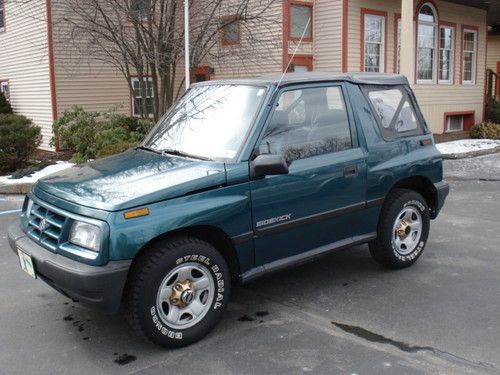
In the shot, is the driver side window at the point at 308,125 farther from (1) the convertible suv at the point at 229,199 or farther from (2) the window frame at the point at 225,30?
(2) the window frame at the point at 225,30

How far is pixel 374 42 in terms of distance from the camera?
15375 mm

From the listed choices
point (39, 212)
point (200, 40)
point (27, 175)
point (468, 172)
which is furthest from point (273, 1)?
point (39, 212)

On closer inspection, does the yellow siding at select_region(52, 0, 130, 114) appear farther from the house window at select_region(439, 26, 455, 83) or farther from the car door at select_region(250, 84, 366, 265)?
the car door at select_region(250, 84, 366, 265)

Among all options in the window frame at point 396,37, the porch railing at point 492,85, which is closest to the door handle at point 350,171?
the window frame at point 396,37

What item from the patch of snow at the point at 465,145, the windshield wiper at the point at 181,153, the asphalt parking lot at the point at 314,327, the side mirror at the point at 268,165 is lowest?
the asphalt parking lot at the point at 314,327

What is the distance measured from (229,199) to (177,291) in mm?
730

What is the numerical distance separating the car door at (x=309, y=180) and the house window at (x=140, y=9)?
8364 millimetres

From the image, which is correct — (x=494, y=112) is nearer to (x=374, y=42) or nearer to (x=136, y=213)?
(x=374, y=42)

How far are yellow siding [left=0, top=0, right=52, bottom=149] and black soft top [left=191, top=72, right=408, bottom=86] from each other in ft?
37.6

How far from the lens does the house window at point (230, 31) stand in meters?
13.0

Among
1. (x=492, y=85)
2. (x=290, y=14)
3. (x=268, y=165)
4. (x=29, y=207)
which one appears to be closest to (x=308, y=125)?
(x=268, y=165)

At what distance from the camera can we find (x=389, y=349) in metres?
3.80

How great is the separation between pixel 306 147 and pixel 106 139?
8.24 meters

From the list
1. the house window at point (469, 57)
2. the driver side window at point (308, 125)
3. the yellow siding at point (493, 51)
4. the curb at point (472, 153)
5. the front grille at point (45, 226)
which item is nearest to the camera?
the front grille at point (45, 226)
